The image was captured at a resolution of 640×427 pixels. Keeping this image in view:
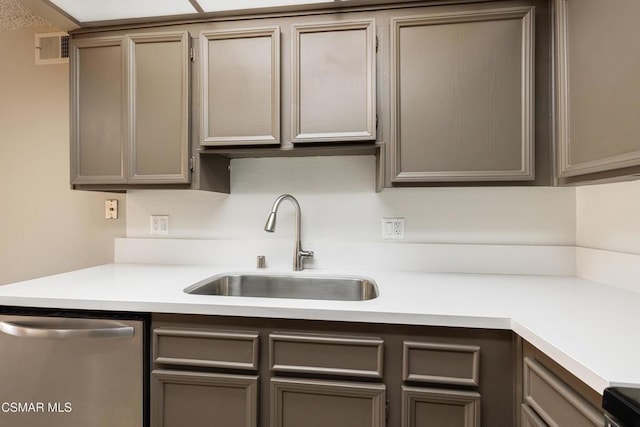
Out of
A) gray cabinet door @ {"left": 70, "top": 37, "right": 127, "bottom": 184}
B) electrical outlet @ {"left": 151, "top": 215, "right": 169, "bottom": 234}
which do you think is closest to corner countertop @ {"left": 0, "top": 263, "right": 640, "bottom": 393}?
electrical outlet @ {"left": 151, "top": 215, "right": 169, "bottom": 234}

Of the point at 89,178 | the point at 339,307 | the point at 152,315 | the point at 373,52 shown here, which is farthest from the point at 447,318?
the point at 89,178

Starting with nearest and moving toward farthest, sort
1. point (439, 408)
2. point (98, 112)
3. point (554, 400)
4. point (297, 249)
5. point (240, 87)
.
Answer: point (554, 400), point (439, 408), point (240, 87), point (98, 112), point (297, 249)

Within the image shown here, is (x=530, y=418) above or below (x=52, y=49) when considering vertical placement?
below

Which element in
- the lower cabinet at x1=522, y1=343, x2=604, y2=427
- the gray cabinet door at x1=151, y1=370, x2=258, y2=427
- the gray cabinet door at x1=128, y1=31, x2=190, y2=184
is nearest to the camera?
the lower cabinet at x1=522, y1=343, x2=604, y2=427

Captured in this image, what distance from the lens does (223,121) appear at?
5.02 feet

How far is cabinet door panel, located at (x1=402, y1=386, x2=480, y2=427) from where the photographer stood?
1.02 metres

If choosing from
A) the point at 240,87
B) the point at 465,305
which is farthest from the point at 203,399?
the point at 240,87

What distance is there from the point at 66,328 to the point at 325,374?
945 millimetres

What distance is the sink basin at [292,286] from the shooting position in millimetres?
1657

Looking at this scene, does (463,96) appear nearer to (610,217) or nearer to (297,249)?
(610,217)

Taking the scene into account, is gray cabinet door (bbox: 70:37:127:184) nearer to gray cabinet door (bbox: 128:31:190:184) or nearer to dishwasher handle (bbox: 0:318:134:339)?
gray cabinet door (bbox: 128:31:190:184)

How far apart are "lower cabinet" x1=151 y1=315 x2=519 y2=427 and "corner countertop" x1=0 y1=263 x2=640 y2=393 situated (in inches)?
2.2

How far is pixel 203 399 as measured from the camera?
1.15m

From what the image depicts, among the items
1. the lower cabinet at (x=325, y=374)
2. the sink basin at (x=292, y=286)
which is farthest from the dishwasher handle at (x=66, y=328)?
the sink basin at (x=292, y=286)
